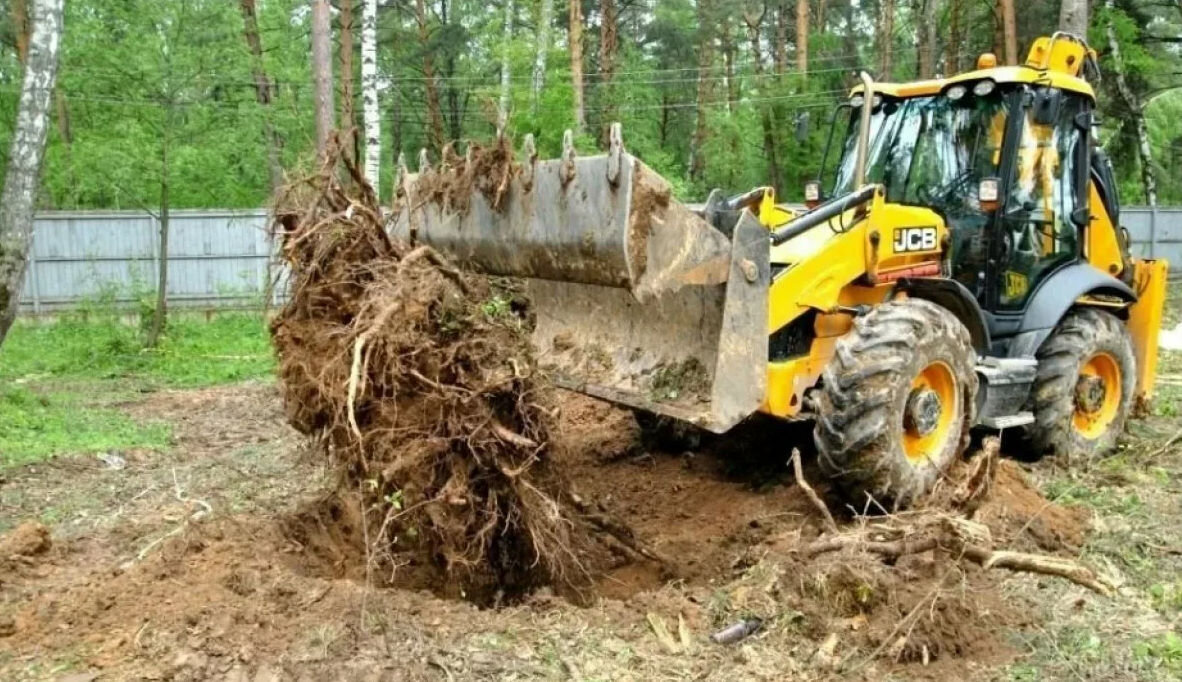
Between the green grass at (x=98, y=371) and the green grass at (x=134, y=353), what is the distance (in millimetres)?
12

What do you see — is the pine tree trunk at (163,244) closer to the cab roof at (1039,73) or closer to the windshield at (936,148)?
the cab roof at (1039,73)

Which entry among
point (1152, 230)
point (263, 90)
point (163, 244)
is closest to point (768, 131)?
point (1152, 230)

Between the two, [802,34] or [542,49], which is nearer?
[542,49]

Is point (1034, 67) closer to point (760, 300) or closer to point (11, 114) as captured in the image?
point (760, 300)

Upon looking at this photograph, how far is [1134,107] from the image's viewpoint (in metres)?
25.2

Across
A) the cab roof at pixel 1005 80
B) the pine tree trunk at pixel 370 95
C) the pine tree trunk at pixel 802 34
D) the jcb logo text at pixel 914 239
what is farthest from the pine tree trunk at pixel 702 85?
the jcb logo text at pixel 914 239

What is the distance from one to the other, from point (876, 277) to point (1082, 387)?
2.25m

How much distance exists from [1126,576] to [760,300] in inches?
88.7

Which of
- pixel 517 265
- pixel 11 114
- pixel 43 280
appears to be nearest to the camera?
pixel 517 265

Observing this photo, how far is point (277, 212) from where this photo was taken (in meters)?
5.38

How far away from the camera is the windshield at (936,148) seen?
22.9 ft

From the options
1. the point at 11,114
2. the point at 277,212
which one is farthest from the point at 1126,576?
the point at 11,114

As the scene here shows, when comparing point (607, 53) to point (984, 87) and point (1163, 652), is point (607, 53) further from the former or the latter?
point (1163, 652)

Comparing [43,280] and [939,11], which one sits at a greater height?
[939,11]
